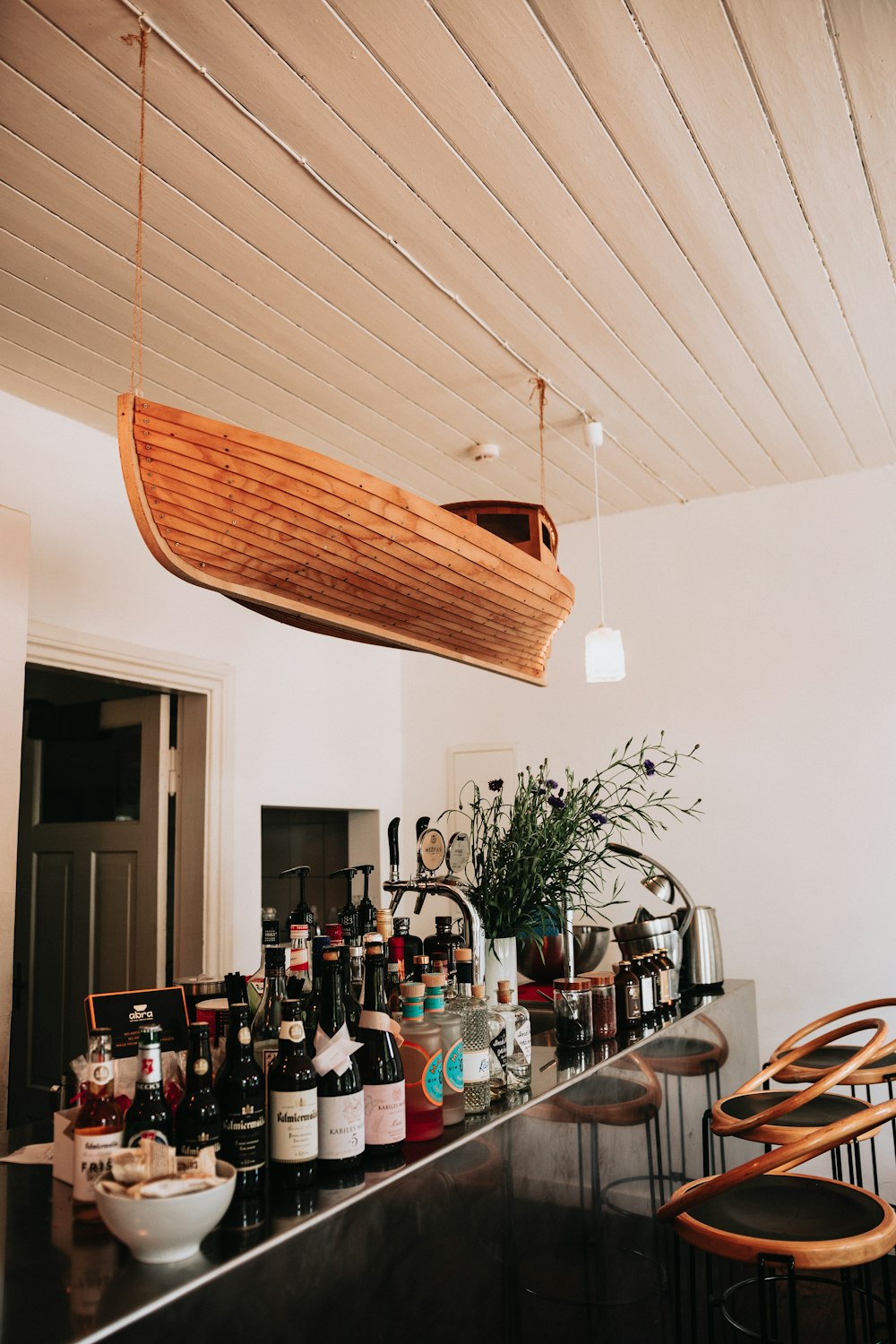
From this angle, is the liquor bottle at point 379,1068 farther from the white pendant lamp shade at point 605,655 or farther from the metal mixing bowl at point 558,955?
the white pendant lamp shade at point 605,655

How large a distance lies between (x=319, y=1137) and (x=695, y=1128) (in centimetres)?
158

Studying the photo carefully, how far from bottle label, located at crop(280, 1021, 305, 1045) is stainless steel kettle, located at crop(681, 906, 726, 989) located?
1919mm

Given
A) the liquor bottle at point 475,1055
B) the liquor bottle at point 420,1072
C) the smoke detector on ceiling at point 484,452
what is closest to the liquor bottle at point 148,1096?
the liquor bottle at point 420,1072

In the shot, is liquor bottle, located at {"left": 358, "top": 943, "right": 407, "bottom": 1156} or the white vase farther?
the white vase

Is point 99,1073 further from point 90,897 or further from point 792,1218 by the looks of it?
point 90,897

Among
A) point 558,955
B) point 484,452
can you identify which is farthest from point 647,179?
point 558,955

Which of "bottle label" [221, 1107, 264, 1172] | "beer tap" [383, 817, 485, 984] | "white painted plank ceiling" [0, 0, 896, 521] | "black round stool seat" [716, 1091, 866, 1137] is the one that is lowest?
"black round stool seat" [716, 1091, 866, 1137]

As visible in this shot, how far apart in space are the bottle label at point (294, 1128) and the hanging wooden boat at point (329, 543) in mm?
810

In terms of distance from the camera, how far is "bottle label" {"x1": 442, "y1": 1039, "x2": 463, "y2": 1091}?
1.59 metres

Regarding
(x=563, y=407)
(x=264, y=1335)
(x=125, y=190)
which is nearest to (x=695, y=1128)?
(x=264, y=1335)

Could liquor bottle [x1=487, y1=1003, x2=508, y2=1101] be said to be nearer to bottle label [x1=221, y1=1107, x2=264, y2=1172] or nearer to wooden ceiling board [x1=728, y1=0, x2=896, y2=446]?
bottle label [x1=221, y1=1107, x2=264, y2=1172]

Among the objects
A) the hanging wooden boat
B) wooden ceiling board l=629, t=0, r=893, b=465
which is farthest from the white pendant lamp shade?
wooden ceiling board l=629, t=0, r=893, b=465

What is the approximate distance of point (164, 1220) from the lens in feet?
3.44

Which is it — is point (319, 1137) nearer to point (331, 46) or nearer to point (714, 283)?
point (331, 46)
